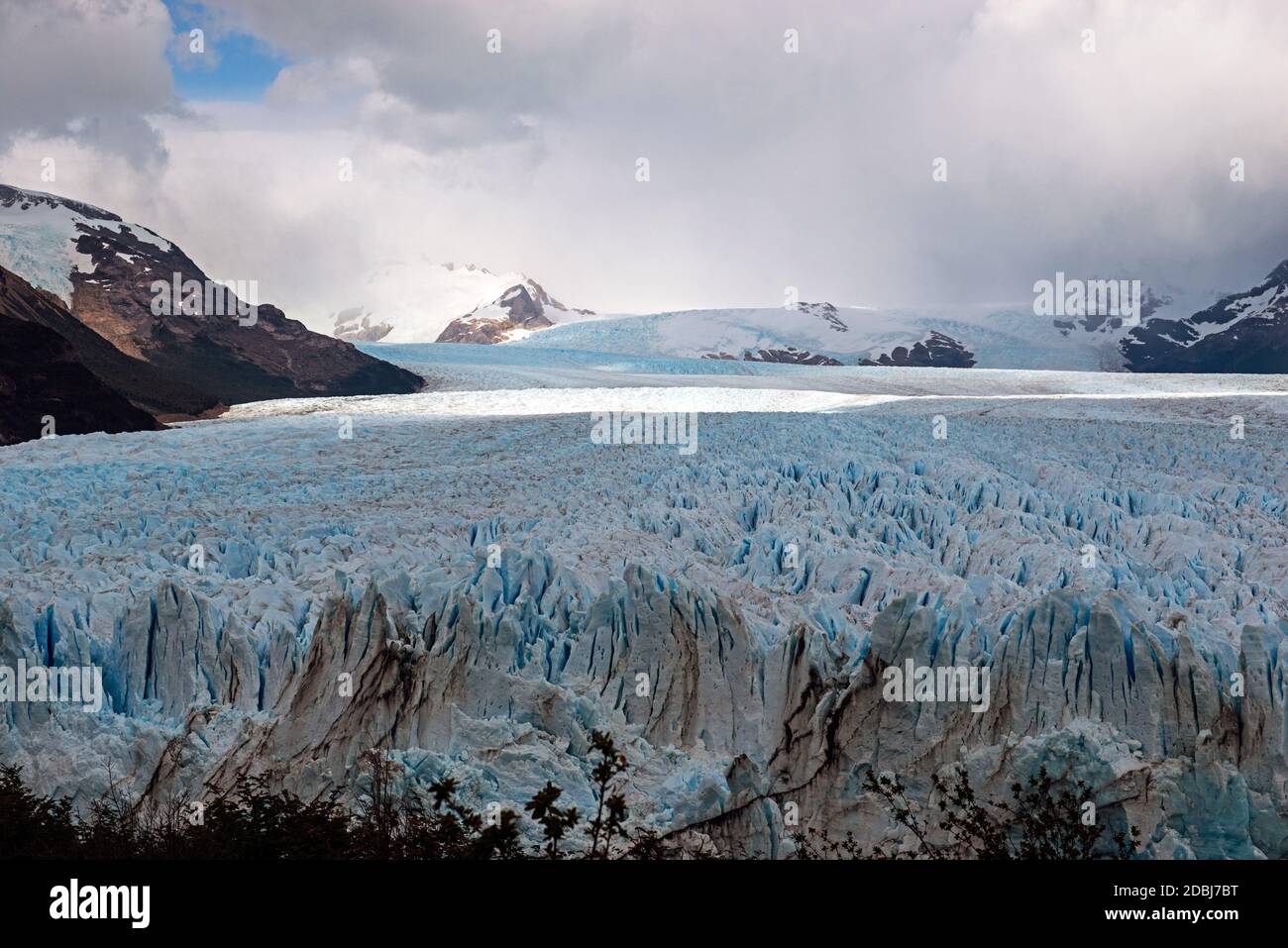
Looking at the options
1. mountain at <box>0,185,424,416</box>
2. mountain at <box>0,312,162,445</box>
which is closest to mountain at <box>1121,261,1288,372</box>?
mountain at <box>0,185,424,416</box>

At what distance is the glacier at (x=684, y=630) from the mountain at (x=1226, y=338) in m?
76.7

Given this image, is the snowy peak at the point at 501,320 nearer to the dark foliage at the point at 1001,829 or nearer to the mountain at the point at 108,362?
the mountain at the point at 108,362

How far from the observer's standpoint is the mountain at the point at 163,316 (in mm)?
36719

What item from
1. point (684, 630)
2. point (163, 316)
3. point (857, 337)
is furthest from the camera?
point (857, 337)

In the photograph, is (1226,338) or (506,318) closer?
(1226,338)

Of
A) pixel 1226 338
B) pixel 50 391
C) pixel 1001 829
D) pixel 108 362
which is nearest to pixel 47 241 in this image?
pixel 108 362

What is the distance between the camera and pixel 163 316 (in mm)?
38625

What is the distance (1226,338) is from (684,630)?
313ft

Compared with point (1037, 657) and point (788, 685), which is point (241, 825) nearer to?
point (788, 685)

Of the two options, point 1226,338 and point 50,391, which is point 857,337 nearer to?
point 1226,338

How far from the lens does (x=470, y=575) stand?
1149cm

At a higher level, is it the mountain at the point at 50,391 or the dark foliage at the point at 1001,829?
the mountain at the point at 50,391

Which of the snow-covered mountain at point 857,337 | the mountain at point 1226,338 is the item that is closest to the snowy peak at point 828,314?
the snow-covered mountain at point 857,337
